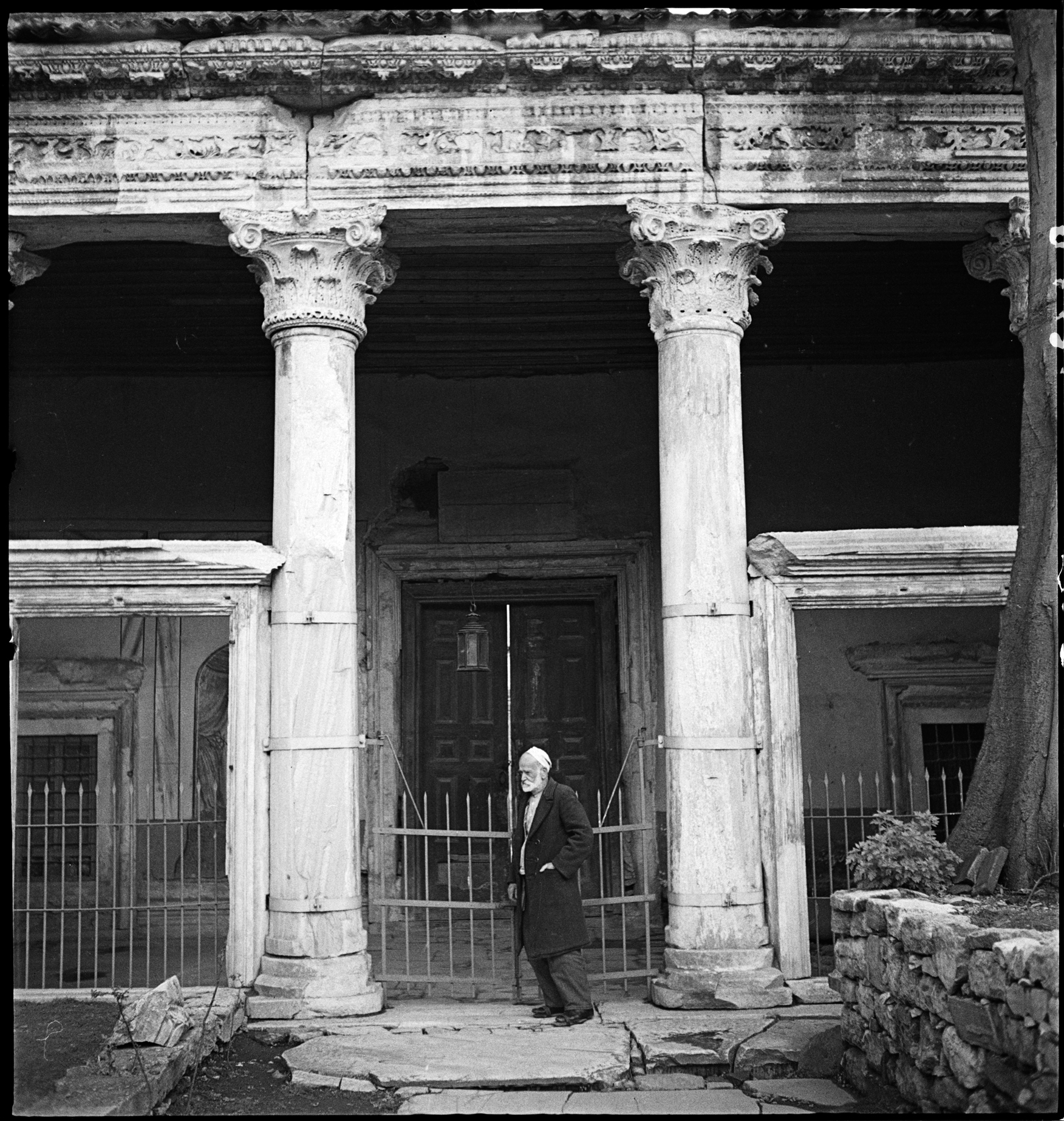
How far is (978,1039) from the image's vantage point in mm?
4785

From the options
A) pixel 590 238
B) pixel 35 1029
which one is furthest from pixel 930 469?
pixel 35 1029

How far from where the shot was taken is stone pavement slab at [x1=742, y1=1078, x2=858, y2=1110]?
5699 mm

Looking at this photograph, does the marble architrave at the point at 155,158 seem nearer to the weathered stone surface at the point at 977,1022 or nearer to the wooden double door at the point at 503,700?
the wooden double door at the point at 503,700

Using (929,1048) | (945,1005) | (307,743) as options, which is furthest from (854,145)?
(929,1048)

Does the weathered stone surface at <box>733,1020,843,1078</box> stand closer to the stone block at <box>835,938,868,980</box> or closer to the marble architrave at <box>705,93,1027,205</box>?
the stone block at <box>835,938,868,980</box>

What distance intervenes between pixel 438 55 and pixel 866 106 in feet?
8.61

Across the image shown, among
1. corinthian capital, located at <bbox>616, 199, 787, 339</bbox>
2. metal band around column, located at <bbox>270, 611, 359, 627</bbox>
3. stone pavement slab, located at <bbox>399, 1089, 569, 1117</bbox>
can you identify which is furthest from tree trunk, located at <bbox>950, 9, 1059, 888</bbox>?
Answer: metal band around column, located at <bbox>270, 611, 359, 627</bbox>

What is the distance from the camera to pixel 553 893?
7.05 meters

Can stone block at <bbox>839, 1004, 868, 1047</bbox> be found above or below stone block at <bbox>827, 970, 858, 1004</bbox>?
below

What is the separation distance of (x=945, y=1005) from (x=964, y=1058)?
21 cm

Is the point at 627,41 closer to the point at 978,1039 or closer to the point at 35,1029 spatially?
the point at 978,1039

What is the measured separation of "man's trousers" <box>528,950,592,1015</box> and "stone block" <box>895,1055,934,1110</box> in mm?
1968

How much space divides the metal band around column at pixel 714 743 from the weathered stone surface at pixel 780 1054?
167 cm

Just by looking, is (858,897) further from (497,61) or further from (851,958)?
(497,61)
